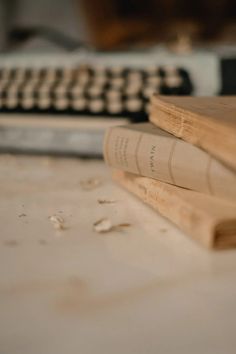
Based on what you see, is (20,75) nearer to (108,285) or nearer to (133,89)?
(133,89)

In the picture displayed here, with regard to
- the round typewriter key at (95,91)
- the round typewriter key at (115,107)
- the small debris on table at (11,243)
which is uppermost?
the round typewriter key at (95,91)

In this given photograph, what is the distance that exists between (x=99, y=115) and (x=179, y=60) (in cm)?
21

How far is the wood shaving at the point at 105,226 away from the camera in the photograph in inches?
20.1

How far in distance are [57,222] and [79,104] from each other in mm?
410

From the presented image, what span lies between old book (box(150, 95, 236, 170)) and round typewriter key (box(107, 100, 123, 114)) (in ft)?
0.71

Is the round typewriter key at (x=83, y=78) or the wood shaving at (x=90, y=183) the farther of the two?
the round typewriter key at (x=83, y=78)

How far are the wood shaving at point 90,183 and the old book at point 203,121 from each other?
0.12 metres

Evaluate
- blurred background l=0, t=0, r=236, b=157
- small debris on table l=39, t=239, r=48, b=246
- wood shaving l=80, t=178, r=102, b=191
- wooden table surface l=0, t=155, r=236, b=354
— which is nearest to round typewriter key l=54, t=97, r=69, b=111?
blurred background l=0, t=0, r=236, b=157

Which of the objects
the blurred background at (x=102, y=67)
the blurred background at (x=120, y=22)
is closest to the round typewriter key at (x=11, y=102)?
the blurred background at (x=102, y=67)

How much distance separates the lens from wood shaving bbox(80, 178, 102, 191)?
0.69 meters

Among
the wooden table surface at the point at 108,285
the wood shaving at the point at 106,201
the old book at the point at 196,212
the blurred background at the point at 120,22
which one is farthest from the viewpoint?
the blurred background at the point at 120,22

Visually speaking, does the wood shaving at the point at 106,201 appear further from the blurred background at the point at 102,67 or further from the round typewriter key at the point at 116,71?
the round typewriter key at the point at 116,71

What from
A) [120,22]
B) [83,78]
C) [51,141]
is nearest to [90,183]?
[51,141]

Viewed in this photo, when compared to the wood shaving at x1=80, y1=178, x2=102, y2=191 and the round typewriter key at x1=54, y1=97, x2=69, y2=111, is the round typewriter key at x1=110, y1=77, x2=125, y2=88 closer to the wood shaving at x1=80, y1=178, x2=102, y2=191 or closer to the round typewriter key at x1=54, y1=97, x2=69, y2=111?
the round typewriter key at x1=54, y1=97, x2=69, y2=111
